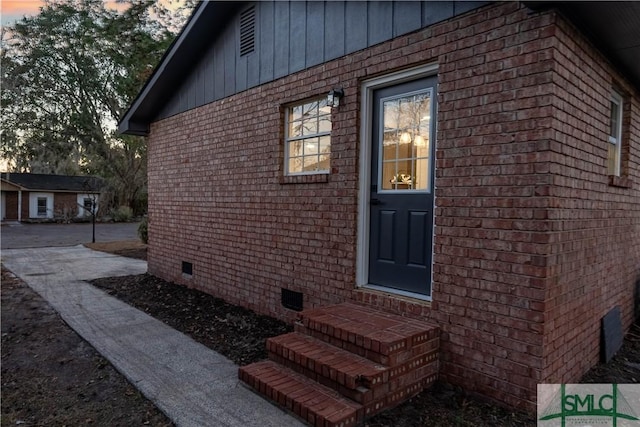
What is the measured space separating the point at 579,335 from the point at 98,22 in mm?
22870

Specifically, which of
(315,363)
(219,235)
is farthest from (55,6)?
(315,363)

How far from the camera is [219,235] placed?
6324mm

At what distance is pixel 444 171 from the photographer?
137 inches

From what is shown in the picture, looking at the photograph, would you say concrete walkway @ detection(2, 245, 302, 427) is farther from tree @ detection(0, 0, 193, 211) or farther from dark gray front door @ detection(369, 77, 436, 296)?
tree @ detection(0, 0, 193, 211)

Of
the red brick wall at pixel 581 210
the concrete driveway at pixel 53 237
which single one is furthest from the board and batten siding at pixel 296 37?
the concrete driveway at pixel 53 237

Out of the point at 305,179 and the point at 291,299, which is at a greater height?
the point at 305,179

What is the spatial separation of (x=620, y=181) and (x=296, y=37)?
4110 millimetres

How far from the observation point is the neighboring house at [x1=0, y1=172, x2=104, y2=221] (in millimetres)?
29516

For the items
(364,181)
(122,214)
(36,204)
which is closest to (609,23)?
(364,181)

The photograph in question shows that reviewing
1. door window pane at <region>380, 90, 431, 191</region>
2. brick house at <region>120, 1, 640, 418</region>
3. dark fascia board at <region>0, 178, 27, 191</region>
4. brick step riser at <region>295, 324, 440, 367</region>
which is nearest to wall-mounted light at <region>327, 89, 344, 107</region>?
brick house at <region>120, 1, 640, 418</region>

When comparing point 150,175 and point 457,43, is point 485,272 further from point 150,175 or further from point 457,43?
point 150,175

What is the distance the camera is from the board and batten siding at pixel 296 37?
12.6 feet

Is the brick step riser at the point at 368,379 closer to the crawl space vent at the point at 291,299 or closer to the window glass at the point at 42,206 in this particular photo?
the crawl space vent at the point at 291,299

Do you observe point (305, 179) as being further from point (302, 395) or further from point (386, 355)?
point (302, 395)
